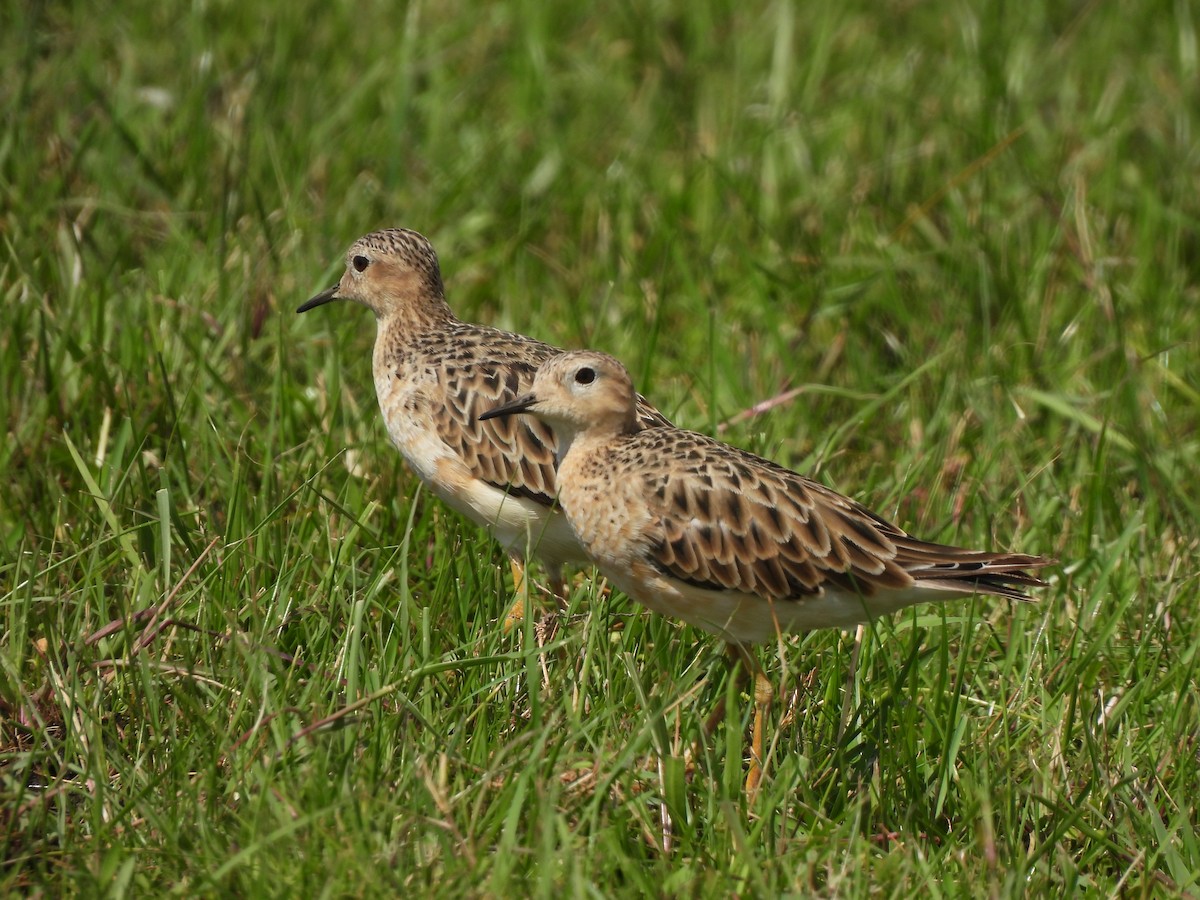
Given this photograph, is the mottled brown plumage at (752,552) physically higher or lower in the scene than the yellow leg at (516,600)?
higher

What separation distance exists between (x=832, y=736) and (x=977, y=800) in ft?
1.98

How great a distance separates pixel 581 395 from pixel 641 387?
5.82ft

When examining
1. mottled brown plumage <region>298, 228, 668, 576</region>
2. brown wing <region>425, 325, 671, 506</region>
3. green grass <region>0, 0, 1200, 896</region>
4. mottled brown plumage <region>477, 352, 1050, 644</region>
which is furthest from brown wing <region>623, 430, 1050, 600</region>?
brown wing <region>425, 325, 671, 506</region>

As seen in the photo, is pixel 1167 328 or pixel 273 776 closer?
pixel 273 776

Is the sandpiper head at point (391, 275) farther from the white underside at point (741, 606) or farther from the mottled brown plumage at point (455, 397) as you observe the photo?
the white underside at point (741, 606)

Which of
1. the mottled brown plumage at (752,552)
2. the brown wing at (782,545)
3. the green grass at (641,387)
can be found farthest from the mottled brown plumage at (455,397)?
the brown wing at (782,545)

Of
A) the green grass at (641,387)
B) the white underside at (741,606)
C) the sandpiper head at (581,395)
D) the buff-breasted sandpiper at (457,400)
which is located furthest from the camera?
the buff-breasted sandpiper at (457,400)

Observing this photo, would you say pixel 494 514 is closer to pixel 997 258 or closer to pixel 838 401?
pixel 838 401

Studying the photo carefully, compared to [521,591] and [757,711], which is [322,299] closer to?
[521,591]

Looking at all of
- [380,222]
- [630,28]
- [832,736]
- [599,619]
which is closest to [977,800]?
[832,736]

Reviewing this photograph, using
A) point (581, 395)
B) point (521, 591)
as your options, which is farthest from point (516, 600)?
point (581, 395)

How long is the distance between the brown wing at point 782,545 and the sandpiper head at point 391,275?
6.75 feet

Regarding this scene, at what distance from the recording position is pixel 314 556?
19.6ft

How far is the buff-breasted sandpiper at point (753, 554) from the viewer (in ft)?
17.1
